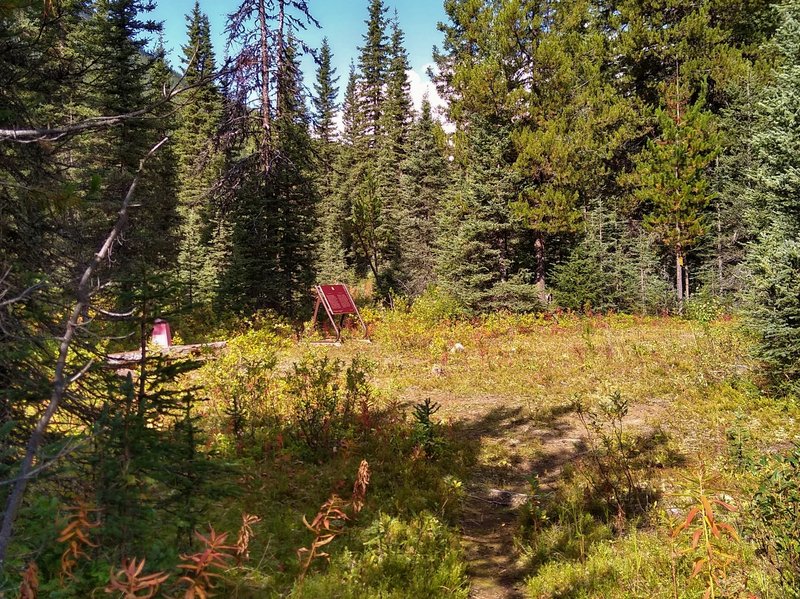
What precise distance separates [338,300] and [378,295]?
9.00m

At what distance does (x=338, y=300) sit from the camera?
15.3 meters

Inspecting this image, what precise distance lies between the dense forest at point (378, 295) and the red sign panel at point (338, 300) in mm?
1122

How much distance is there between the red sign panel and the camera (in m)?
15.0

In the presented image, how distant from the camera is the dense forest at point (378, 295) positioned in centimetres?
315

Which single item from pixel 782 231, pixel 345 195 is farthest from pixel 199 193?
pixel 782 231

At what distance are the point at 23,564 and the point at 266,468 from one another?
3115mm

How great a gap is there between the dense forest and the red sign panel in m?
1.12

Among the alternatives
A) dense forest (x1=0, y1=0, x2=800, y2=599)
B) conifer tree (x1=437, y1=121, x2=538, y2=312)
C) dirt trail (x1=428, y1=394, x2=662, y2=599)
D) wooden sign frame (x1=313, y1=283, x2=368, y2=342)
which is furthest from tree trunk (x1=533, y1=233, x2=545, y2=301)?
dirt trail (x1=428, y1=394, x2=662, y2=599)

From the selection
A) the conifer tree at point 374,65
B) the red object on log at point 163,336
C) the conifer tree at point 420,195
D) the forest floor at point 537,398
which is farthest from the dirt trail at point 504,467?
the conifer tree at point 374,65

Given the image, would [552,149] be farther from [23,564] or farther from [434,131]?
[23,564]

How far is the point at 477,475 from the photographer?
6867 millimetres

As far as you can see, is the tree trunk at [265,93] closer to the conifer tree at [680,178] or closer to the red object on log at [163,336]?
the red object on log at [163,336]

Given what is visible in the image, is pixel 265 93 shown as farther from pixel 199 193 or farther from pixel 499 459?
pixel 199 193

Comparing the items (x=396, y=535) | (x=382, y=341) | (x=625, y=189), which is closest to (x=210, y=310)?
(x=382, y=341)
